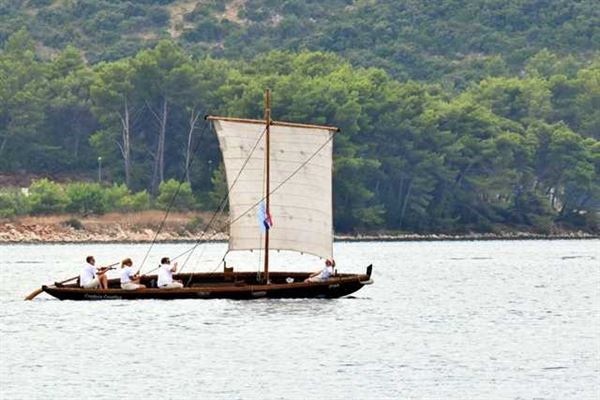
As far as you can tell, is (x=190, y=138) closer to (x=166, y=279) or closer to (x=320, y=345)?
(x=166, y=279)

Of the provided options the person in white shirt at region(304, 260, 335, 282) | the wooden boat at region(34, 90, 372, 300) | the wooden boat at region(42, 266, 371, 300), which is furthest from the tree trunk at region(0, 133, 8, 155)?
the person in white shirt at region(304, 260, 335, 282)

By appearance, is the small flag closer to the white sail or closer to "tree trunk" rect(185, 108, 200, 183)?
the white sail

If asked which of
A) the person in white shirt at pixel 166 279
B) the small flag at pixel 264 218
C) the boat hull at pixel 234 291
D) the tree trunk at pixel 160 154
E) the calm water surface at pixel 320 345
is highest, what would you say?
the tree trunk at pixel 160 154

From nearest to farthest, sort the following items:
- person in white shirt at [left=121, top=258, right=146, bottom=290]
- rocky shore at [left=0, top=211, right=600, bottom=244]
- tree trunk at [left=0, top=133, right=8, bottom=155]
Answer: person in white shirt at [left=121, top=258, right=146, bottom=290]
rocky shore at [left=0, top=211, right=600, bottom=244]
tree trunk at [left=0, top=133, right=8, bottom=155]

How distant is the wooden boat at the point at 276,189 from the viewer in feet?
266

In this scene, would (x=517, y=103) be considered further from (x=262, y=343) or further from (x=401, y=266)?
(x=262, y=343)

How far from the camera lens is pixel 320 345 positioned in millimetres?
62875

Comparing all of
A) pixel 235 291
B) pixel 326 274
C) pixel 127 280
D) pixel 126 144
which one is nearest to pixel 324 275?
pixel 326 274

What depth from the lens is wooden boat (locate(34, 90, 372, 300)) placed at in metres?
80.9

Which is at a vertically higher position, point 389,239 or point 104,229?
point 104,229

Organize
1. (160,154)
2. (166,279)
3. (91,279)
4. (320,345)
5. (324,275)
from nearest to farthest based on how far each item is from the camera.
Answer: (320,345) < (91,279) < (166,279) < (324,275) < (160,154)

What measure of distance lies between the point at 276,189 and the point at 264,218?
143cm

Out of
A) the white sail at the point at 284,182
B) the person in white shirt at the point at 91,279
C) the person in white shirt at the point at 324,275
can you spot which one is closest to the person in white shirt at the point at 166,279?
the person in white shirt at the point at 91,279

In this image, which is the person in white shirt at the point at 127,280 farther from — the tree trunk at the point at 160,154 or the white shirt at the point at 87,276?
the tree trunk at the point at 160,154
